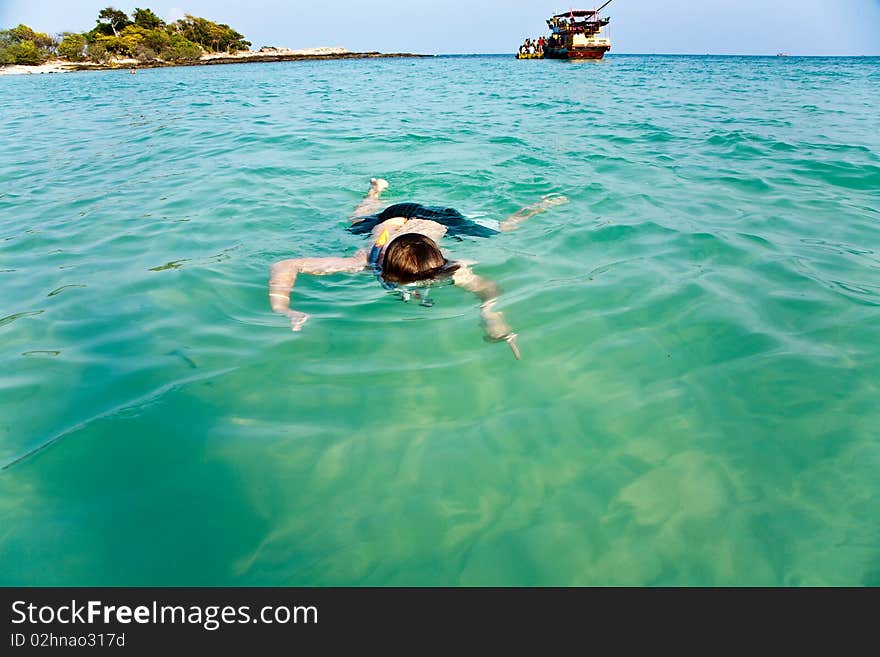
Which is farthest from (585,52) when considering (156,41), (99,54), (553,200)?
(99,54)

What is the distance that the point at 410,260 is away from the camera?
3.67 m

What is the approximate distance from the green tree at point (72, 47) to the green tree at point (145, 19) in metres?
8.86

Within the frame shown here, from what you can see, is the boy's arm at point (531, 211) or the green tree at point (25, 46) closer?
the boy's arm at point (531, 211)

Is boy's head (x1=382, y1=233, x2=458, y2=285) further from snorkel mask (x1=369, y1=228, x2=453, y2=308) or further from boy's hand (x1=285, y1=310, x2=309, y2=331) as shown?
boy's hand (x1=285, y1=310, x2=309, y2=331)

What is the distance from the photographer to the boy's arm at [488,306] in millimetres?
3219

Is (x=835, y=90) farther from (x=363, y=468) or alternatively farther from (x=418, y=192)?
(x=363, y=468)

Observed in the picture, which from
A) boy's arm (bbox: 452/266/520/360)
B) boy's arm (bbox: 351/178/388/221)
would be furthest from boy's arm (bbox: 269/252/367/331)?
boy's arm (bbox: 351/178/388/221)

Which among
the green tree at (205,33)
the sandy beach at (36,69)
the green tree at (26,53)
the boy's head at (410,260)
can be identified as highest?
the green tree at (205,33)

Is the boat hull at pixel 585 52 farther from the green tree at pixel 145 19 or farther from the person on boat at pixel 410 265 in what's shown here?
the green tree at pixel 145 19

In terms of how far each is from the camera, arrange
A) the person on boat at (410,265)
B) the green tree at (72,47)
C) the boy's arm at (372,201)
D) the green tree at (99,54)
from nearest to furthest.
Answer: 1. the person on boat at (410,265)
2. the boy's arm at (372,201)
3. the green tree at (99,54)
4. the green tree at (72,47)

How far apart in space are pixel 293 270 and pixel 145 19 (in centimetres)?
9653

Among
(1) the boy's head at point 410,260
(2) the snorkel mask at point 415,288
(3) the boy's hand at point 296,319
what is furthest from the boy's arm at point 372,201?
(3) the boy's hand at point 296,319

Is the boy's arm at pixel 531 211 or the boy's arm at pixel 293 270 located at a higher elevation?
the boy's arm at pixel 531 211
